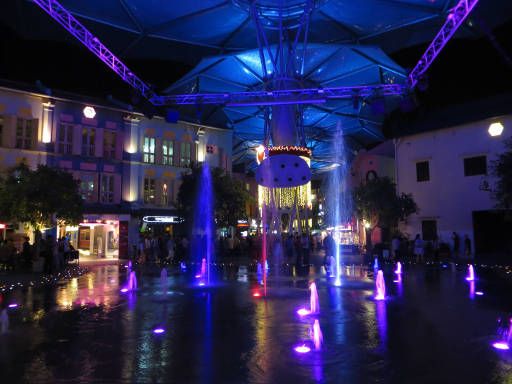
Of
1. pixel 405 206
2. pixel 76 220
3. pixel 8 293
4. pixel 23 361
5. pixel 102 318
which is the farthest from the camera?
pixel 405 206

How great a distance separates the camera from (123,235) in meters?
33.4

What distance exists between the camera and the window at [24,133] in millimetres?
29764

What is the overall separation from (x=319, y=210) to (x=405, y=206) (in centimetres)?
3740

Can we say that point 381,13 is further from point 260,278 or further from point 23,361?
point 23,361

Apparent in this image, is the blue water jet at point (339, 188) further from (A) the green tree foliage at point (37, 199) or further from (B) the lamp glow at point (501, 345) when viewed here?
(B) the lamp glow at point (501, 345)

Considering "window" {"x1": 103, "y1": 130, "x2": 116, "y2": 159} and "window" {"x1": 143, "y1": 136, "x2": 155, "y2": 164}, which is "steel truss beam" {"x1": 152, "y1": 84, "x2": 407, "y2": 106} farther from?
"window" {"x1": 143, "y1": 136, "x2": 155, "y2": 164}

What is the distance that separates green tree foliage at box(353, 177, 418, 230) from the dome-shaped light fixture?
6.75 m

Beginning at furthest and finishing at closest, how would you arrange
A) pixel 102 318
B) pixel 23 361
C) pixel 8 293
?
pixel 8 293, pixel 102 318, pixel 23 361

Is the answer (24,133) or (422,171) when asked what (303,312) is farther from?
(24,133)

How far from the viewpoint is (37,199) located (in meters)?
20.9

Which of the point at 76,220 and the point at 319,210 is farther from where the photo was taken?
the point at 319,210

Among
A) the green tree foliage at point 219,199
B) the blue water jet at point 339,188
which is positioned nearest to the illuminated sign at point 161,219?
the green tree foliage at point 219,199

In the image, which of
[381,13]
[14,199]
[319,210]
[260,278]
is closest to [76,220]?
[14,199]

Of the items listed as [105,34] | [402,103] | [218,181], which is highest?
[105,34]
